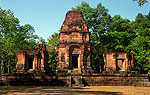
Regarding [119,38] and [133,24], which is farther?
[133,24]

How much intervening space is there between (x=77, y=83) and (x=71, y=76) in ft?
3.12

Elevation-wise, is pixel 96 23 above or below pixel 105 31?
above

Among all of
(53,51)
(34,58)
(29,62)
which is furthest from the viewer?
(53,51)

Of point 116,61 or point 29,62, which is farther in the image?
point 29,62

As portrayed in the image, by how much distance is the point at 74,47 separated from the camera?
20.0 meters

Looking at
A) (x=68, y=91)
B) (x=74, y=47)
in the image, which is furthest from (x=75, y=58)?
(x=68, y=91)

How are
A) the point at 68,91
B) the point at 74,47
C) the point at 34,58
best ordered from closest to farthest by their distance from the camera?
the point at 68,91 → the point at 74,47 → the point at 34,58

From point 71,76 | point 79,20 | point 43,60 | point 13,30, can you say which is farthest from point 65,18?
point 13,30

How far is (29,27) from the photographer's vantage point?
35750mm

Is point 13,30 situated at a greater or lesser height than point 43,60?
greater

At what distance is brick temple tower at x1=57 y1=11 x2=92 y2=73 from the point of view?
19.6m

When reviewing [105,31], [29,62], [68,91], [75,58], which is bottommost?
[68,91]

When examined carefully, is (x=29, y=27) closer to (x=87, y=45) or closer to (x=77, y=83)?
(x=87, y=45)

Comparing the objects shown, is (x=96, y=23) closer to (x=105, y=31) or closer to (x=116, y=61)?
(x=105, y=31)
